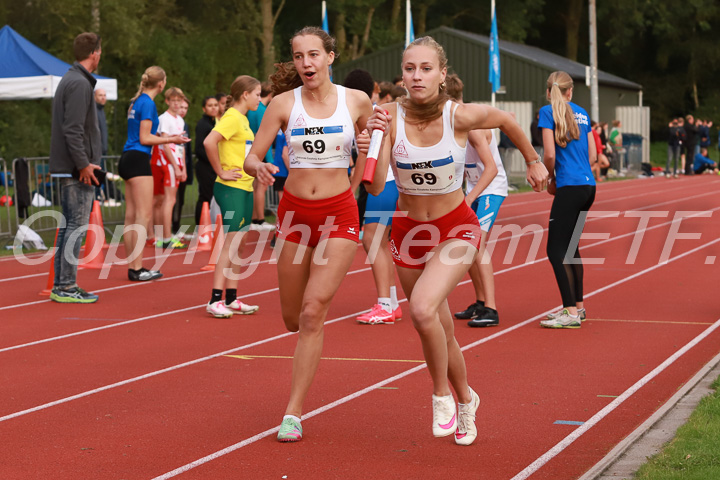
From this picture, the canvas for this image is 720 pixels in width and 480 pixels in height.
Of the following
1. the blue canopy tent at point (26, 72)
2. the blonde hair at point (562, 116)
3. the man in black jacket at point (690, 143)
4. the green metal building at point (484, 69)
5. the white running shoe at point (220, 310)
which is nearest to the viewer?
the blonde hair at point (562, 116)

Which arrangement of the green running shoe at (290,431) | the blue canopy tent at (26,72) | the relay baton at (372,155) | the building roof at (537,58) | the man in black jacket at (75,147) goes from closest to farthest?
the relay baton at (372,155)
the green running shoe at (290,431)
the man in black jacket at (75,147)
the blue canopy tent at (26,72)
the building roof at (537,58)

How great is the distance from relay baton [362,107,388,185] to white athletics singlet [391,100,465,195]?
0.34m

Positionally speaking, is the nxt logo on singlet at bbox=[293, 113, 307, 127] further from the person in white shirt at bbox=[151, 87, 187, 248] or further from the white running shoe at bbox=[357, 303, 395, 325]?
the person in white shirt at bbox=[151, 87, 187, 248]

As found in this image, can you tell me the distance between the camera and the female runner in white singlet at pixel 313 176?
5.85 meters

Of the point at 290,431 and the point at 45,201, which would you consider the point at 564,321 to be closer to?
the point at 290,431

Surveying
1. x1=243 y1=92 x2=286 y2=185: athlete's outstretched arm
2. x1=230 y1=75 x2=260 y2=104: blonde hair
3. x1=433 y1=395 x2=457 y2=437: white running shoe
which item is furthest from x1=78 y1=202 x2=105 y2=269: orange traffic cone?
x1=433 y1=395 x2=457 y2=437: white running shoe

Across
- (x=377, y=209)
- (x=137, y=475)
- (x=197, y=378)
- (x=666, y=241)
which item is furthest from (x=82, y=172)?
(x=666, y=241)

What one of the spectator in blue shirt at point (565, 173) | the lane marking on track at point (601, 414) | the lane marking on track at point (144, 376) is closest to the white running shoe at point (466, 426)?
the lane marking on track at point (601, 414)

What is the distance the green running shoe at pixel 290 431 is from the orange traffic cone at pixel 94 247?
793 cm

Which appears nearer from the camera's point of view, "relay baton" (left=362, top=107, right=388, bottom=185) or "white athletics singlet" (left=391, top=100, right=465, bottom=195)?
"relay baton" (left=362, top=107, right=388, bottom=185)

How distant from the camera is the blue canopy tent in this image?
21691 mm

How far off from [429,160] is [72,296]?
605 centimetres

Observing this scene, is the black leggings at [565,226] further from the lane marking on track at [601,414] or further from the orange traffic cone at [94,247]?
→ the orange traffic cone at [94,247]

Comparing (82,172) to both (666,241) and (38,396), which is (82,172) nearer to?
(38,396)
